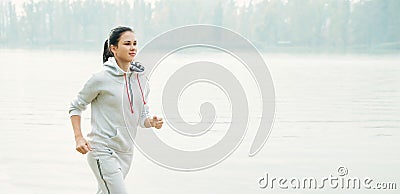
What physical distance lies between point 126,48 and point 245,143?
2.96 m

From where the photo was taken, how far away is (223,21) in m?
26.4

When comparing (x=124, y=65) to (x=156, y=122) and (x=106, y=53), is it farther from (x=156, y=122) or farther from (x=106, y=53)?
(x=156, y=122)

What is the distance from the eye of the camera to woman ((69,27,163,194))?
301cm

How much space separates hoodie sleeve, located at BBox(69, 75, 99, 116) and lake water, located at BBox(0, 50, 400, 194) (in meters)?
1.35

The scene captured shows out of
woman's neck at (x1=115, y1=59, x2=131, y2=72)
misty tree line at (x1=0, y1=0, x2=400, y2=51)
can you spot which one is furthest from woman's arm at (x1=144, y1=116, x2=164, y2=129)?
misty tree line at (x1=0, y1=0, x2=400, y2=51)

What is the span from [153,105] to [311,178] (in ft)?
12.5

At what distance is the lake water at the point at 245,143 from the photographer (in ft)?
15.0

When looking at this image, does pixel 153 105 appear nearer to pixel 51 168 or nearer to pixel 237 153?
pixel 237 153

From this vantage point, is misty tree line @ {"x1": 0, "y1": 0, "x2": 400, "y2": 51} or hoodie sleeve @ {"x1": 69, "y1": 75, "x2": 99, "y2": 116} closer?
hoodie sleeve @ {"x1": 69, "y1": 75, "x2": 99, "y2": 116}
